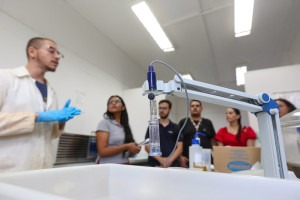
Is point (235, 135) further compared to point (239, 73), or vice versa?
point (239, 73)

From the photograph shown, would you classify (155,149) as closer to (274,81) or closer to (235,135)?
(235,135)

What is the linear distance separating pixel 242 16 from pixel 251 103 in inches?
84.4

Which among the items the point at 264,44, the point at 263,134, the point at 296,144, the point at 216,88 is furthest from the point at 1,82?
the point at 264,44

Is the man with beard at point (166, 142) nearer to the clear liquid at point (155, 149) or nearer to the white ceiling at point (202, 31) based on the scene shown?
the white ceiling at point (202, 31)

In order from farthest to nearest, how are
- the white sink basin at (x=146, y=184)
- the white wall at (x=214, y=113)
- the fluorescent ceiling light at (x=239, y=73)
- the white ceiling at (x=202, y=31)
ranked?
the white wall at (x=214, y=113), the fluorescent ceiling light at (x=239, y=73), the white ceiling at (x=202, y=31), the white sink basin at (x=146, y=184)

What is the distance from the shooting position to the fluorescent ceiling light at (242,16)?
2.07m

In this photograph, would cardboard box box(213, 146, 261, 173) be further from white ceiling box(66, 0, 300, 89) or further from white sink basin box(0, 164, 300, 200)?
white ceiling box(66, 0, 300, 89)

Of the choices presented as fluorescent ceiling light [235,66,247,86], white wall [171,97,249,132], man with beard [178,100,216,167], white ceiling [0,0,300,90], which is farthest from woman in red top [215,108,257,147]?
white wall [171,97,249,132]

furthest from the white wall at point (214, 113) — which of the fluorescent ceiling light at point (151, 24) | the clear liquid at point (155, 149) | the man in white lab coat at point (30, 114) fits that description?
the clear liquid at point (155, 149)

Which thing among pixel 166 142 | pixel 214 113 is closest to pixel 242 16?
pixel 166 142

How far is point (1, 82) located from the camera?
111cm

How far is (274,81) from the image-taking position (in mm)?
2361

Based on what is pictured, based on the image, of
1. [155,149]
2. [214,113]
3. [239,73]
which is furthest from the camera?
[214,113]

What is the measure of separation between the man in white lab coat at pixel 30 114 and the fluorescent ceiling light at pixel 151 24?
119 centimetres
